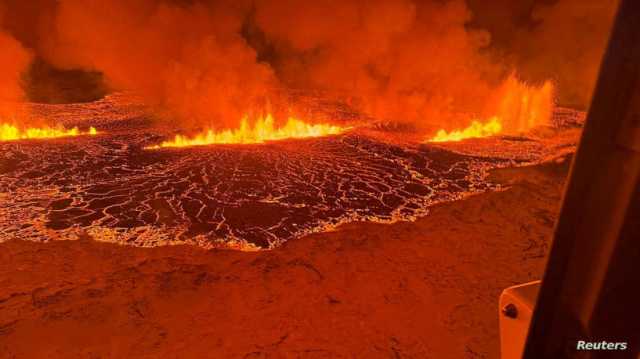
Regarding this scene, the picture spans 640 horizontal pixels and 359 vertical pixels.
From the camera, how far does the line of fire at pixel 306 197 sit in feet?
3.71

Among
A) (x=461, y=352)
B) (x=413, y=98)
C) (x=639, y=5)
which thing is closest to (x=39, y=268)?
(x=461, y=352)

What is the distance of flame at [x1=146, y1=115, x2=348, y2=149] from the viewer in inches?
472

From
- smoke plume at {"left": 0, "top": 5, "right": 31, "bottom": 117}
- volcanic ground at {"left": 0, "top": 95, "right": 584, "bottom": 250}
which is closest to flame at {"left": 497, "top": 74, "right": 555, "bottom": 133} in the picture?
volcanic ground at {"left": 0, "top": 95, "right": 584, "bottom": 250}

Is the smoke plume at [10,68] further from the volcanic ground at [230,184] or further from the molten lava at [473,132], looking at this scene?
the molten lava at [473,132]

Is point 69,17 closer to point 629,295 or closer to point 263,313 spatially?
point 263,313

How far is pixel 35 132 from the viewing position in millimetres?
12727

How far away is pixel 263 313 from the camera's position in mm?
3625

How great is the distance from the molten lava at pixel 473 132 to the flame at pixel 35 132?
11396 millimetres

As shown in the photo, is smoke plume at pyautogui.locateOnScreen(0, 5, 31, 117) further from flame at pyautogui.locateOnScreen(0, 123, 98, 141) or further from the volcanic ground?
the volcanic ground

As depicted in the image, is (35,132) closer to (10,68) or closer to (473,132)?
(10,68)

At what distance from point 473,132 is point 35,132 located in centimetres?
1444

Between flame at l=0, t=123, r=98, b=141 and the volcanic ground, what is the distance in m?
0.84

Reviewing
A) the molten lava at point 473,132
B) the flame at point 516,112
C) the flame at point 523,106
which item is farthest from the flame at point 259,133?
the flame at point 523,106

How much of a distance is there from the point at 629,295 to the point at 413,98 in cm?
1617
